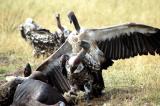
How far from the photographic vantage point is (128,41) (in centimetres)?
1069

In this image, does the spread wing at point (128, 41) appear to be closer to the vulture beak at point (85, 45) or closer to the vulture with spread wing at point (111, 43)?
the vulture with spread wing at point (111, 43)

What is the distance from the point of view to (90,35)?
1005cm

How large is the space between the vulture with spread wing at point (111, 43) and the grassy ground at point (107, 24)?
591 millimetres

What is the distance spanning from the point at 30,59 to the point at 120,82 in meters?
4.38

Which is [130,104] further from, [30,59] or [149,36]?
[30,59]

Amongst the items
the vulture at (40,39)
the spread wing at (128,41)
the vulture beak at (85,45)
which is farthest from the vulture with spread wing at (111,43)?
the vulture at (40,39)

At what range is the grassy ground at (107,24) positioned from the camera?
33.4ft

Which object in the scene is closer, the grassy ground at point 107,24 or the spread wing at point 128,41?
the grassy ground at point 107,24

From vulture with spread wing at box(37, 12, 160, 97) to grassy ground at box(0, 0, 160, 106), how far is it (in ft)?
1.94

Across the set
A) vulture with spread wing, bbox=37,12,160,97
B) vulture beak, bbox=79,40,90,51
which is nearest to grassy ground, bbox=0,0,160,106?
vulture with spread wing, bbox=37,12,160,97

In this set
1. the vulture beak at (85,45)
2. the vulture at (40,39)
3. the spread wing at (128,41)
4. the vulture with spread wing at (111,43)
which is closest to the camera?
the vulture beak at (85,45)

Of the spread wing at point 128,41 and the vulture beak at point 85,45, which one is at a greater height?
Result: the vulture beak at point 85,45

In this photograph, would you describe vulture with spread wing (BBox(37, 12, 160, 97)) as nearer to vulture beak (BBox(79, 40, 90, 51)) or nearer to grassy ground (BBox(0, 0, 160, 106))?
vulture beak (BBox(79, 40, 90, 51))

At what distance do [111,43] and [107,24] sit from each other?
406 inches
